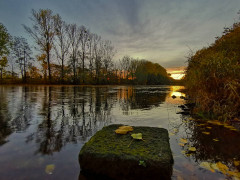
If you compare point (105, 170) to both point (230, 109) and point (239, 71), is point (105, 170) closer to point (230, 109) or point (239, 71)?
point (230, 109)

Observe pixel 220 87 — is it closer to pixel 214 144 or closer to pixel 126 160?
pixel 214 144

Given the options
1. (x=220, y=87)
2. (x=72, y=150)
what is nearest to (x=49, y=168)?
(x=72, y=150)

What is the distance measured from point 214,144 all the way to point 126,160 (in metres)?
2.08

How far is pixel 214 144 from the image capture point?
2.76m

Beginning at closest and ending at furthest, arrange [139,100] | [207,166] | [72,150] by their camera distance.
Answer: [207,166] → [72,150] → [139,100]

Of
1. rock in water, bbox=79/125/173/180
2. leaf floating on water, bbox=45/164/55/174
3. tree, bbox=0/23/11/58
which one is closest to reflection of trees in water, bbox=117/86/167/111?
rock in water, bbox=79/125/173/180

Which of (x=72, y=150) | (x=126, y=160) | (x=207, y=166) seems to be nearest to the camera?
(x=126, y=160)

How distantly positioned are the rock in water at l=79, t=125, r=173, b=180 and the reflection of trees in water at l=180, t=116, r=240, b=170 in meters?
0.85

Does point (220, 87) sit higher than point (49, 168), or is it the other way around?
point (220, 87)

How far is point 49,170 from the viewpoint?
1885 millimetres

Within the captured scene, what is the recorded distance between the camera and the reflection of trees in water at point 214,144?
2264 millimetres

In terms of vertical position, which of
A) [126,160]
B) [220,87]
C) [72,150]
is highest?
[220,87]

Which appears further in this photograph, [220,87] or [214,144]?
[220,87]

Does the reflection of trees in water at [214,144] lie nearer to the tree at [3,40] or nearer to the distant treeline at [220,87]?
the distant treeline at [220,87]
